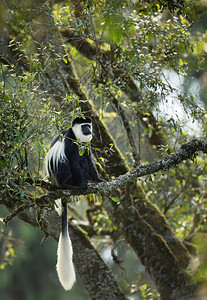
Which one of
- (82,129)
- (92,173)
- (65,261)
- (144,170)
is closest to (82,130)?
(82,129)

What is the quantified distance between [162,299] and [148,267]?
0.29 m

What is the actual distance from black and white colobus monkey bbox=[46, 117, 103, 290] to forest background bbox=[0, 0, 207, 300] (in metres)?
0.12

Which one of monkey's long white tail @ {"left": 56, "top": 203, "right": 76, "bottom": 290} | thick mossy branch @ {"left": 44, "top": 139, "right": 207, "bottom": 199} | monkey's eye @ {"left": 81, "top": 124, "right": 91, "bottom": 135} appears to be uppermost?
monkey's eye @ {"left": 81, "top": 124, "right": 91, "bottom": 135}

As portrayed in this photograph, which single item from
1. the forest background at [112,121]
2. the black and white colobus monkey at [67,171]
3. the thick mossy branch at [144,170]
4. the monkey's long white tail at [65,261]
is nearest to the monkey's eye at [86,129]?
the black and white colobus monkey at [67,171]

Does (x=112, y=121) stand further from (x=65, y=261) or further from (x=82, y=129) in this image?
(x=65, y=261)

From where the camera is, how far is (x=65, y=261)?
299 centimetres

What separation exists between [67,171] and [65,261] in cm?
67

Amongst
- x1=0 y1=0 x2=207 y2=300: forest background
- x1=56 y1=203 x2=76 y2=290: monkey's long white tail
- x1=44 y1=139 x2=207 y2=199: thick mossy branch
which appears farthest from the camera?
x1=56 y1=203 x2=76 y2=290: monkey's long white tail

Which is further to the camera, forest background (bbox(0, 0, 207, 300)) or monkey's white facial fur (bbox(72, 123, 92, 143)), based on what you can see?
monkey's white facial fur (bbox(72, 123, 92, 143))

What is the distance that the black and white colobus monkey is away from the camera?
117 inches

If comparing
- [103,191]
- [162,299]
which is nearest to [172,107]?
[103,191]

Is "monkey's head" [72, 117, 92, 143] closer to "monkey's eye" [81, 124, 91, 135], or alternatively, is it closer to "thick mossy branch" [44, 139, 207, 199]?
"monkey's eye" [81, 124, 91, 135]

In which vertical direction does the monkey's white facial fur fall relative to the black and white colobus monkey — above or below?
above

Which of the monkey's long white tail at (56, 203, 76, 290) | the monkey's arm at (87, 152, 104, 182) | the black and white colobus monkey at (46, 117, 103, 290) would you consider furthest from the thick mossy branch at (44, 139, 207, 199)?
the monkey's arm at (87, 152, 104, 182)
